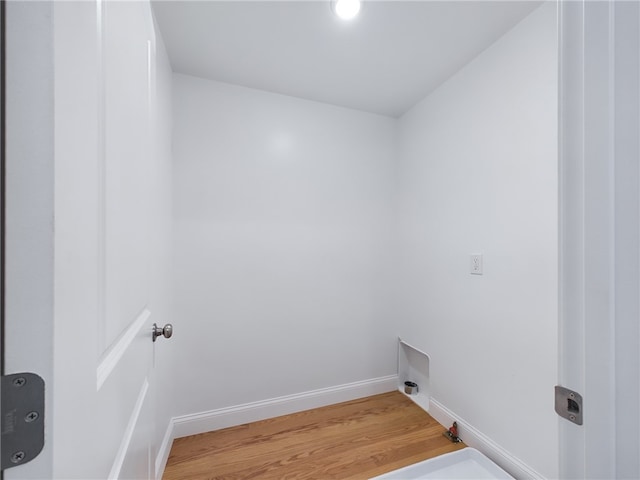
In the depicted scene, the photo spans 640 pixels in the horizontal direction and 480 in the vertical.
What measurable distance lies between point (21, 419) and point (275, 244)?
5.43 ft

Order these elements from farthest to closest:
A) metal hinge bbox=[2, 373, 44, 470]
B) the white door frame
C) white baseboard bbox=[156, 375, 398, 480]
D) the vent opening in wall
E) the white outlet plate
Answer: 1. the vent opening in wall
2. white baseboard bbox=[156, 375, 398, 480]
3. the white outlet plate
4. the white door frame
5. metal hinge bbox=[2, 373, 44, 470]

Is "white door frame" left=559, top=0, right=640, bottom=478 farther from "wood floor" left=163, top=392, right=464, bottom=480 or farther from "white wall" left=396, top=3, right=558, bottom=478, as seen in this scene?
"wood floor" left=163, top=392, right=464, bottom=480

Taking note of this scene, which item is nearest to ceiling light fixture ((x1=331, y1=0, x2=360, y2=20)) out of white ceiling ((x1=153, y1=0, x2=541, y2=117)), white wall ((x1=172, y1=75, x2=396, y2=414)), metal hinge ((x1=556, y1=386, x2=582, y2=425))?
white ceiling ((x1=153, y1=0, x2=541, y2=117))

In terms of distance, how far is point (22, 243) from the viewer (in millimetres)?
271

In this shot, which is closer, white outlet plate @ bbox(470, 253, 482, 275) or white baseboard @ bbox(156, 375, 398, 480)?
white outlet plate @ bbox(470, 253, 482, 275)

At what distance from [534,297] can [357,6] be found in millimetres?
1596

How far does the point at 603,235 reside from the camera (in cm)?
44

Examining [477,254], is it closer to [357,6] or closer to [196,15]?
[357,6]

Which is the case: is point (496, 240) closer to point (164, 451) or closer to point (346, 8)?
point (346, 8)

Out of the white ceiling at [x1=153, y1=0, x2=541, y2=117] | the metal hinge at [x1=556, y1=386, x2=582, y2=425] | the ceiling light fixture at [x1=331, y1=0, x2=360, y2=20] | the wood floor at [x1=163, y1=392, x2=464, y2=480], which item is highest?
the white ceiling at [x1=153, y1=0, x2=541, y2=117]

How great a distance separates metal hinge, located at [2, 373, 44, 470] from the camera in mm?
258

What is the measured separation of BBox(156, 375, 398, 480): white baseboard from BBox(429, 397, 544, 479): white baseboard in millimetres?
470

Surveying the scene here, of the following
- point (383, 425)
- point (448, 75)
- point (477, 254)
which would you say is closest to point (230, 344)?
point (383, 425)

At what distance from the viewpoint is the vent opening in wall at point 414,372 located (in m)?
2.03
